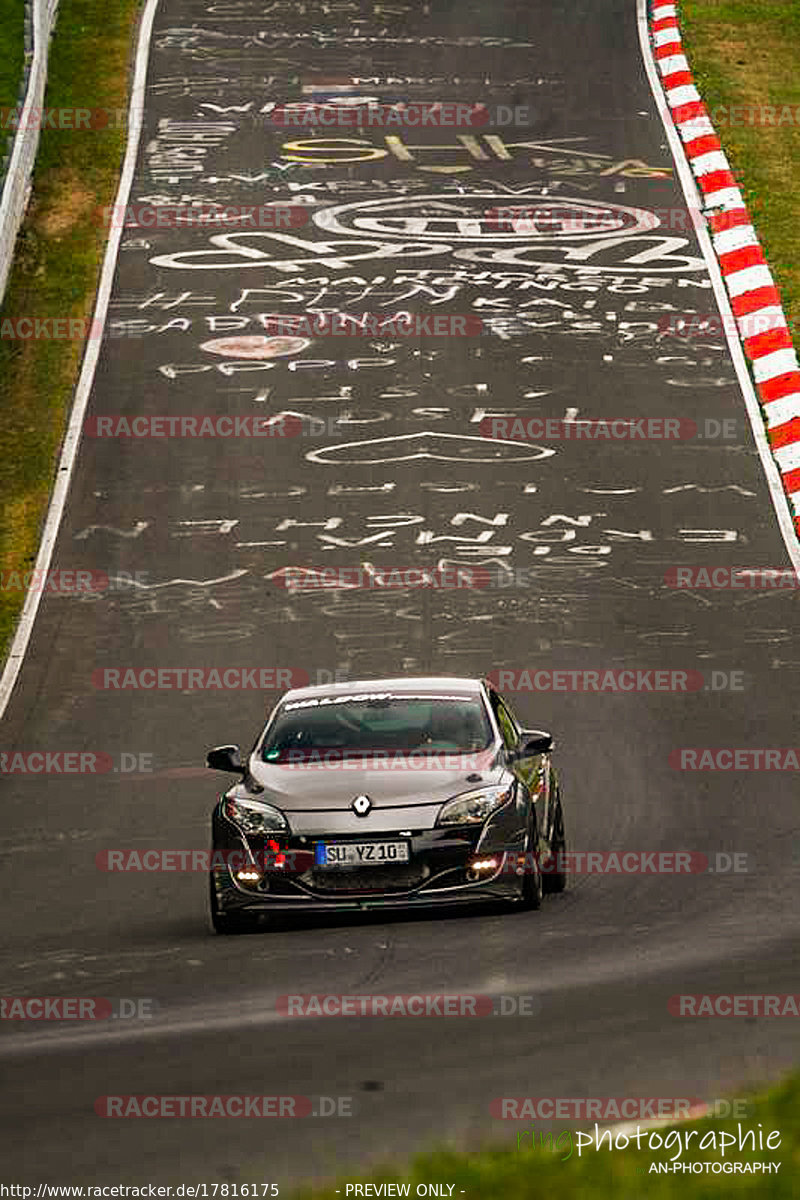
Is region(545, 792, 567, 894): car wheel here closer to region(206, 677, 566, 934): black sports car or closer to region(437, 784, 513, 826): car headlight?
region(206, 677, 566, 934): black sports car

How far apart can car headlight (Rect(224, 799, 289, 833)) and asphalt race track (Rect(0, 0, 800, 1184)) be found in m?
0.61

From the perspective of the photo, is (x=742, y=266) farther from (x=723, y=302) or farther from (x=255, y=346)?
(x=255, y=346)

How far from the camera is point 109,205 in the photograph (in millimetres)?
34812

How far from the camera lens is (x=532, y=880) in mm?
13195

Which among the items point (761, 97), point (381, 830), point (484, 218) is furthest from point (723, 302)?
point (381, 830)

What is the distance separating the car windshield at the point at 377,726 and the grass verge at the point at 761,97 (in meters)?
15.6

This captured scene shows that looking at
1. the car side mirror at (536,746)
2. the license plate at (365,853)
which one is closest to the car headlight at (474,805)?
the license plate at (365,853)

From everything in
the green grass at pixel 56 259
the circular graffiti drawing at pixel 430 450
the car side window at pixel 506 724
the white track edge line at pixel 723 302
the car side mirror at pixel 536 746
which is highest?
the car side mirror at pixel 536 746

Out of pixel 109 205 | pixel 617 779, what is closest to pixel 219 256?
pixel 109 205

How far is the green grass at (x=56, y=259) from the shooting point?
84.9ft

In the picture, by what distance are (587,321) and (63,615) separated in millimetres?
10371

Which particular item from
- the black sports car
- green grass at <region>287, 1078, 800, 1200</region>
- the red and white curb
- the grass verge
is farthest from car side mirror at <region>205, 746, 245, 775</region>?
the grass verge

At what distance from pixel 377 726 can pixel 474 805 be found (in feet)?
4.21

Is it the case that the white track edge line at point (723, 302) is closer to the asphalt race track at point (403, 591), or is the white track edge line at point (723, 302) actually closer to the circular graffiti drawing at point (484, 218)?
the asphalt race track at point (403, 591)
